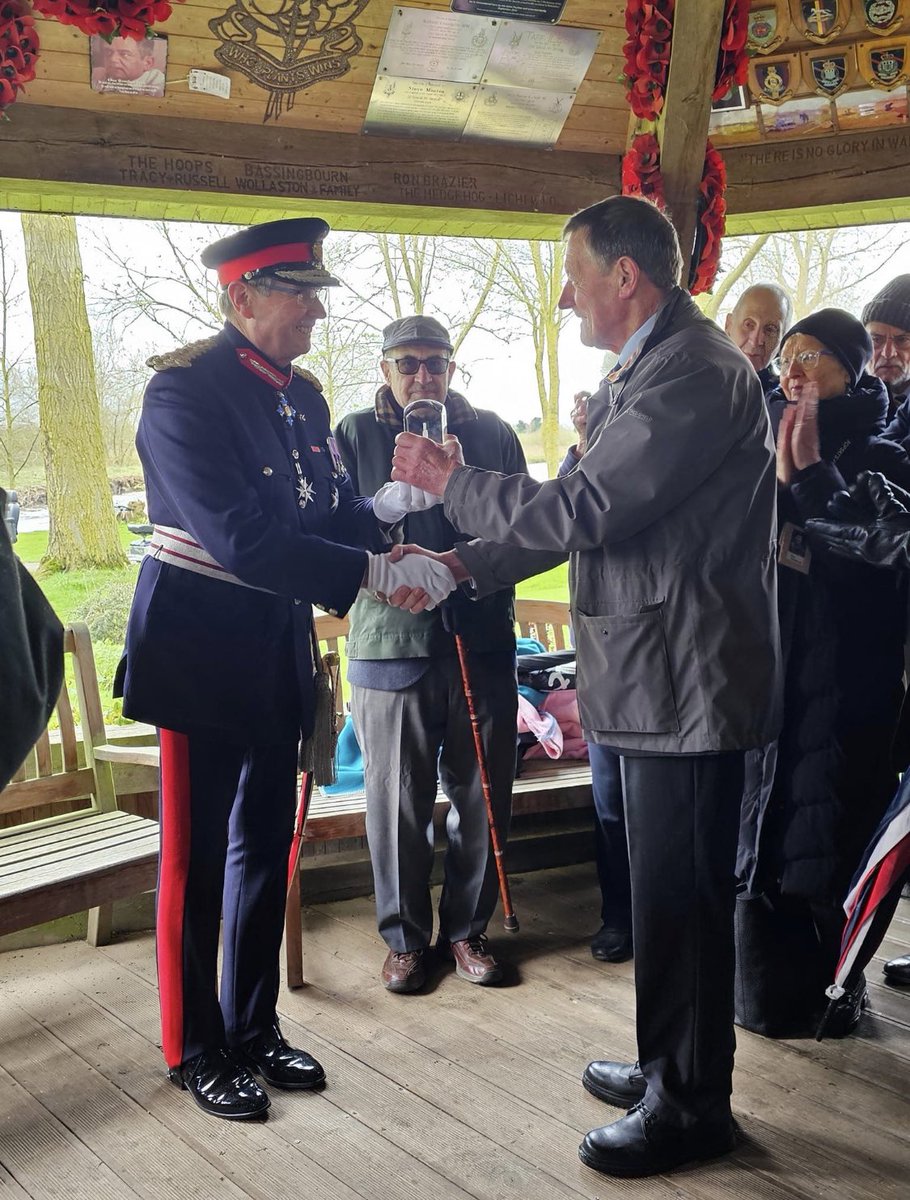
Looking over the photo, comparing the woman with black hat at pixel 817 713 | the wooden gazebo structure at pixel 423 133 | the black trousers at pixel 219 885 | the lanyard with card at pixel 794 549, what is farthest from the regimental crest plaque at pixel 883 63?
the black trousers at pixel 219 885

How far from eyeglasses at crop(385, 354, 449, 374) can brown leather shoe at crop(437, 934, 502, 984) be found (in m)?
1.52

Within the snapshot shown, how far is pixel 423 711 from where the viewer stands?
2963 mm

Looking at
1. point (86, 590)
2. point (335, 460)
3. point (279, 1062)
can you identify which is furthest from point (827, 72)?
point (86, 590)

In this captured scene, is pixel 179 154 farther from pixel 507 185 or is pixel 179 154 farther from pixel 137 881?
pixel 137 881

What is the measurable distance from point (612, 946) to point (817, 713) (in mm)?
994

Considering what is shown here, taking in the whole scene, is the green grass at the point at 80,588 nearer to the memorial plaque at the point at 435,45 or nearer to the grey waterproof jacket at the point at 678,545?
the memorial plaque at the point at 435,45

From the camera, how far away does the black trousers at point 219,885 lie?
2318 mm

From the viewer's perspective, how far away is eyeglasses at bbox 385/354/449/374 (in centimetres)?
295

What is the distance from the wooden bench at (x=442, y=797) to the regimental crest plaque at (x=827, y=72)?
6.26 feet

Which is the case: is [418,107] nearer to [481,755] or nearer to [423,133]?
[423,133]

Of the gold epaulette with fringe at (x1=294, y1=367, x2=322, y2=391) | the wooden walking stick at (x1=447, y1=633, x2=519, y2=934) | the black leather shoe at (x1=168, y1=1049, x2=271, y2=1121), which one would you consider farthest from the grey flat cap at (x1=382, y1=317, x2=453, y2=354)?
the black leather shoe at (x1=168, y1=1049, x2=271, y2=1121)

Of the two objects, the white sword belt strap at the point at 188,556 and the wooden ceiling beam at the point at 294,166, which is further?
the wooden ceiling beam at the point at 294,166

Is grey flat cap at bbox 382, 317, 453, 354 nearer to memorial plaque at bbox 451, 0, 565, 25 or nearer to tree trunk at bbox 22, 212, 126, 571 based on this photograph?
memorial plaque at bbox 451, 0, 565, 25

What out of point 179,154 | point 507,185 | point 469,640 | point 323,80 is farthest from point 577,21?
point 469,640
